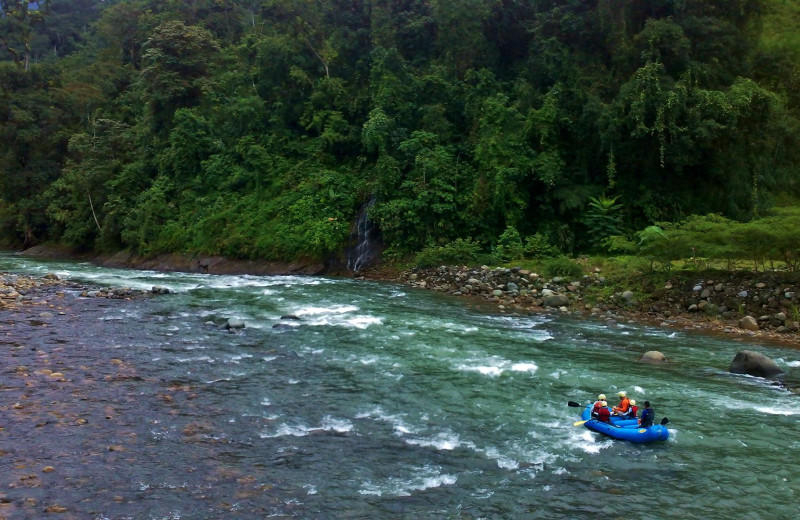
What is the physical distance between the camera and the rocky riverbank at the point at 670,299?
16203 millimetres

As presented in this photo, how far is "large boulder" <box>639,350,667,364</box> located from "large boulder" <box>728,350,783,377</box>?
52.5 inches

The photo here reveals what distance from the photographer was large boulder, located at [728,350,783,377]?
12.0 metres

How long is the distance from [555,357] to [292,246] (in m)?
17.7

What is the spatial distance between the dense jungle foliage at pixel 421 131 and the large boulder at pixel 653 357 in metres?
6.76

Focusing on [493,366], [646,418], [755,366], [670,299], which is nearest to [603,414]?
[646,418]

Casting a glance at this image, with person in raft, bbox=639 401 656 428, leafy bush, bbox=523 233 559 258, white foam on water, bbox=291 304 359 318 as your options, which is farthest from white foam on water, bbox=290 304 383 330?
leafy bush, bbox=523 233 559 258

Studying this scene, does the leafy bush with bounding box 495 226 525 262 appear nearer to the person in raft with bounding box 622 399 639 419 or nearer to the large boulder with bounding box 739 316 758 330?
the large boulder with bounding box 739 316 758 330

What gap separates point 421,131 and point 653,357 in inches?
736

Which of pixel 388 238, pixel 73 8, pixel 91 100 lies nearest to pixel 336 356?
pixel 388 238

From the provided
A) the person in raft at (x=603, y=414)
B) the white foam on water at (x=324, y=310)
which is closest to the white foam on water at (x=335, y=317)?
the white foam on water at (x=324, y=310)

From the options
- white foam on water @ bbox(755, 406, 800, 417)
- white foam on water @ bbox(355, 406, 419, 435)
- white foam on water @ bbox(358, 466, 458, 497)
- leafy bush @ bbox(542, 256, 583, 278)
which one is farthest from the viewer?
leafy bush @ bbox(542, 256, 583, 278)

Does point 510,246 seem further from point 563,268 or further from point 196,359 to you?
point 196,359

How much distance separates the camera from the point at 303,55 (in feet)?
115

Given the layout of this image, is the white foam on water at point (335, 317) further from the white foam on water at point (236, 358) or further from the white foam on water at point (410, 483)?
the white foam on water at point (410, 483)
